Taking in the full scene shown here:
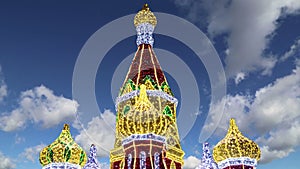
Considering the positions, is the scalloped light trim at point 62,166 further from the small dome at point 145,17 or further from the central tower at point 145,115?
the small dome at point 145,17

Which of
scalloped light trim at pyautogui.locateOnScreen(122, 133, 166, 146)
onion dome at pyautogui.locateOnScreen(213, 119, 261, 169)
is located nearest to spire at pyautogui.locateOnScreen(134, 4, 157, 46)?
scalloped light trim at pyautogui.locateOnScreen(122, 133, 166, 146)

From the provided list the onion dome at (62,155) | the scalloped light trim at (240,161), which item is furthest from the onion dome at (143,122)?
the scalloped light trim at (240,161)

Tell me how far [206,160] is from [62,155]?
7.04 metres

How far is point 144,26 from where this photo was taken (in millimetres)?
27109

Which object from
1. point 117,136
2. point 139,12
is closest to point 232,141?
point 117,136

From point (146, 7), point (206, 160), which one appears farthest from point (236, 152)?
point (146, 7)

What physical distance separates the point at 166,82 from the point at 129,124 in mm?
7515

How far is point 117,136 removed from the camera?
22719 mm

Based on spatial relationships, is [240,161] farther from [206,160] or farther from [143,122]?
[143,122]

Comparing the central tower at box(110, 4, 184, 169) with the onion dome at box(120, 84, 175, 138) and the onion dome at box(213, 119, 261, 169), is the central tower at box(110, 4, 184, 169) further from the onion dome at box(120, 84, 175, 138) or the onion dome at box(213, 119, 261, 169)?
the onion dome at box(213, 119, 261, 169)

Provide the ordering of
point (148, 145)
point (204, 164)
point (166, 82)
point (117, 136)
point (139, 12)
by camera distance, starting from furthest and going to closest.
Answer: point (139, 12), point (166, 82), point (117, 136), point (148, 145), point (204, 164)

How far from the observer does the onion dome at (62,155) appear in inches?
674

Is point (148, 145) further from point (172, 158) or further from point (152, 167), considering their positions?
point (172, 158)

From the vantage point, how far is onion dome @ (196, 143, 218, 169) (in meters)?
15.4
